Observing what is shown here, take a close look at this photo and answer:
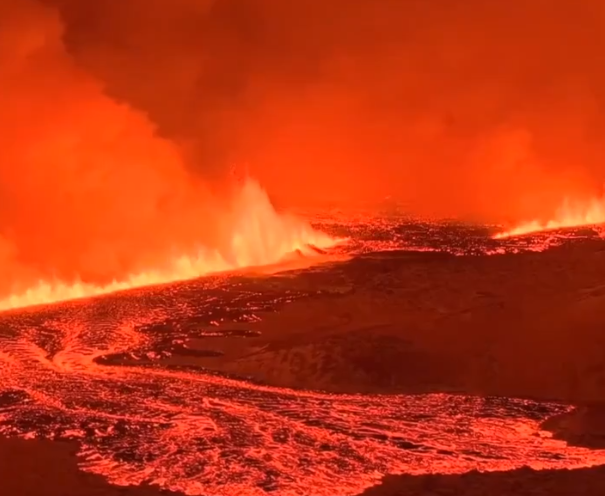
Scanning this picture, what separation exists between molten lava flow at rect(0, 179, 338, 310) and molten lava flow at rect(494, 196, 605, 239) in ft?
19.7

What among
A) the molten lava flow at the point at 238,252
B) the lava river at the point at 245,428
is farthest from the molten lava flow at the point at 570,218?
the lava river at the point at 245,428

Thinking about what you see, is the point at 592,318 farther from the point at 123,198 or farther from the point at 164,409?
the point at 123,198

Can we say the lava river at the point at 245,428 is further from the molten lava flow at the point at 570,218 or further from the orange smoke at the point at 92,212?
the molten lava flow at the point at 570,218

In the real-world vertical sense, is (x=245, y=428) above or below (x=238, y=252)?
below

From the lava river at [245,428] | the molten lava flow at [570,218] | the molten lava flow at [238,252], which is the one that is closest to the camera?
the lava river at [245,428]

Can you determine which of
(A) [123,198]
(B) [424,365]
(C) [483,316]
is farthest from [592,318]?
(A) [123,198]

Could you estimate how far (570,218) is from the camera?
2758cm

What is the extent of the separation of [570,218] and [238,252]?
38.8 ft

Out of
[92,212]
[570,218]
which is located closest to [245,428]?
[92,212]

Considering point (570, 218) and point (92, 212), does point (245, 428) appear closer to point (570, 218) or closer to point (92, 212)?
point (92, 212)

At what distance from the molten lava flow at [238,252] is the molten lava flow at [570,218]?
6.00m

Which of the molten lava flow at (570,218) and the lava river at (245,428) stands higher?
the molten lava flow at (570,218)

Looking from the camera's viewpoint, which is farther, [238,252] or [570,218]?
[570,218]

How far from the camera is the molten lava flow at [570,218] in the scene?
26281 millimetres
